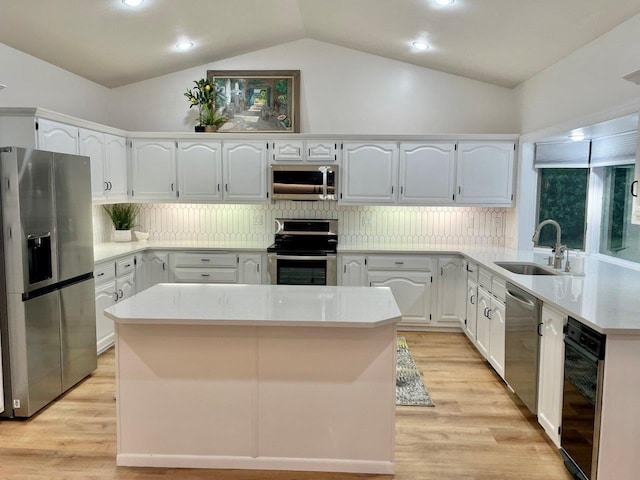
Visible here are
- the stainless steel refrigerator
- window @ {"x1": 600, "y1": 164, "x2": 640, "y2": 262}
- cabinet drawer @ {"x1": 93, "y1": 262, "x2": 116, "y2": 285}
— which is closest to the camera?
the stainless steel refrigerator

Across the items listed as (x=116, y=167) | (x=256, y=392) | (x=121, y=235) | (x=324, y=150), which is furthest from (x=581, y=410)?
(x=121, y=235)

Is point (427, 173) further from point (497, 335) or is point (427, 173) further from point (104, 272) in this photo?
point (104, 272)

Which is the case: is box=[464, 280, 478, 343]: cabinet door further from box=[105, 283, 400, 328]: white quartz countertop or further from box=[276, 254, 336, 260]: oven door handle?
box=[105, 283, 400, 328]: white quartz countertop

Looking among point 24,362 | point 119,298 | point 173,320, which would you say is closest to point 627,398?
point 173,320

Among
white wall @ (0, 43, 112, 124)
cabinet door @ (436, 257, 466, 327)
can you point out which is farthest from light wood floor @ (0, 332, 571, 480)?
white wall @ (0, 43, 112, 124)

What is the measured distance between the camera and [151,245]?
4855mm

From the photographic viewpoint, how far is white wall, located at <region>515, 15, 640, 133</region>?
9.48 feet

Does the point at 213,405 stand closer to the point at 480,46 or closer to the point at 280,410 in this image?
the point at 280,410

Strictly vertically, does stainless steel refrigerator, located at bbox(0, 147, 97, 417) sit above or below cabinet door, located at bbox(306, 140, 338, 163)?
below

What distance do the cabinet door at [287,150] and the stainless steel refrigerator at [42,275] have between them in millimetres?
1939

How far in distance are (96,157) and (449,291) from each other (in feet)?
12.2

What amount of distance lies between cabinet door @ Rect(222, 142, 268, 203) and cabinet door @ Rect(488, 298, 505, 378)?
8.48 ft

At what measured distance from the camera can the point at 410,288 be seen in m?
4.79

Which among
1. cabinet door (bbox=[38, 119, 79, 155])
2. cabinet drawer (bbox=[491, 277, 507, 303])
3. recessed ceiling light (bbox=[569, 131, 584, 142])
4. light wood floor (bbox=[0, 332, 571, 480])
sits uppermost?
recessed ceiling light (bbox=[569, 131, 584, 142])
